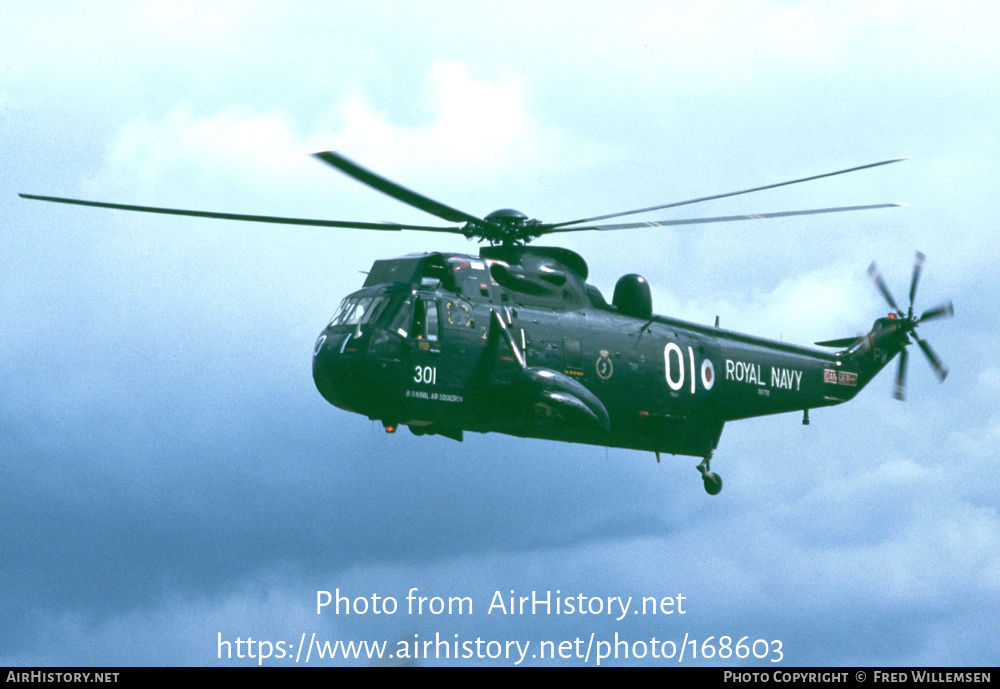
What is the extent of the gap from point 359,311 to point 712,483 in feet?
43.3

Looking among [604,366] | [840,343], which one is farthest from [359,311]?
[840,343]

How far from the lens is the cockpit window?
2838cm

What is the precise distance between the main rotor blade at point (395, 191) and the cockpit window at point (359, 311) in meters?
2.48

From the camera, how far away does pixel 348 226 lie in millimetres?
28375

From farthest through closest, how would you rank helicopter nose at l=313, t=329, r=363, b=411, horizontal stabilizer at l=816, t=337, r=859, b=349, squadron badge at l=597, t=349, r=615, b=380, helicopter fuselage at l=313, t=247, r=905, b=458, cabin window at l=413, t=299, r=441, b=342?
horizontal stabilizer at l=816, t=337, r=859, b=349
squadron badge at l=597, t=349, r=615, b=380
cabin window at l=413, t=299, r=441, b=342
helicopter fuselage at l=313, t=247, r=905, b=458
helicopter nose at l=313, t=329, r=363, b=411

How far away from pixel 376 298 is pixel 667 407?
9496mm

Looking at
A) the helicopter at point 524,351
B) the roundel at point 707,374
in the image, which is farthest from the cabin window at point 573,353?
the roundel at point 707,374

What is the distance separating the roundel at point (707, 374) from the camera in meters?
34.9

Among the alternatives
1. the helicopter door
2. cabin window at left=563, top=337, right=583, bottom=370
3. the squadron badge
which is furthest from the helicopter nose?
the squadron badge

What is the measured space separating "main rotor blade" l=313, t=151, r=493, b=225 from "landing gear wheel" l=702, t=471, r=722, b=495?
1079 centimetres

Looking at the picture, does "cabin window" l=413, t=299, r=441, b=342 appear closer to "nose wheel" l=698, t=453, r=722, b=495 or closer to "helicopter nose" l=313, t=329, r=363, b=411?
"helicopter nose" l=313, t=329, r=363, b=411

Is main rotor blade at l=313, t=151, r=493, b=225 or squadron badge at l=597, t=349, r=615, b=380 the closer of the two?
main rotor blade at l=313, t=151, r=493, b=225
